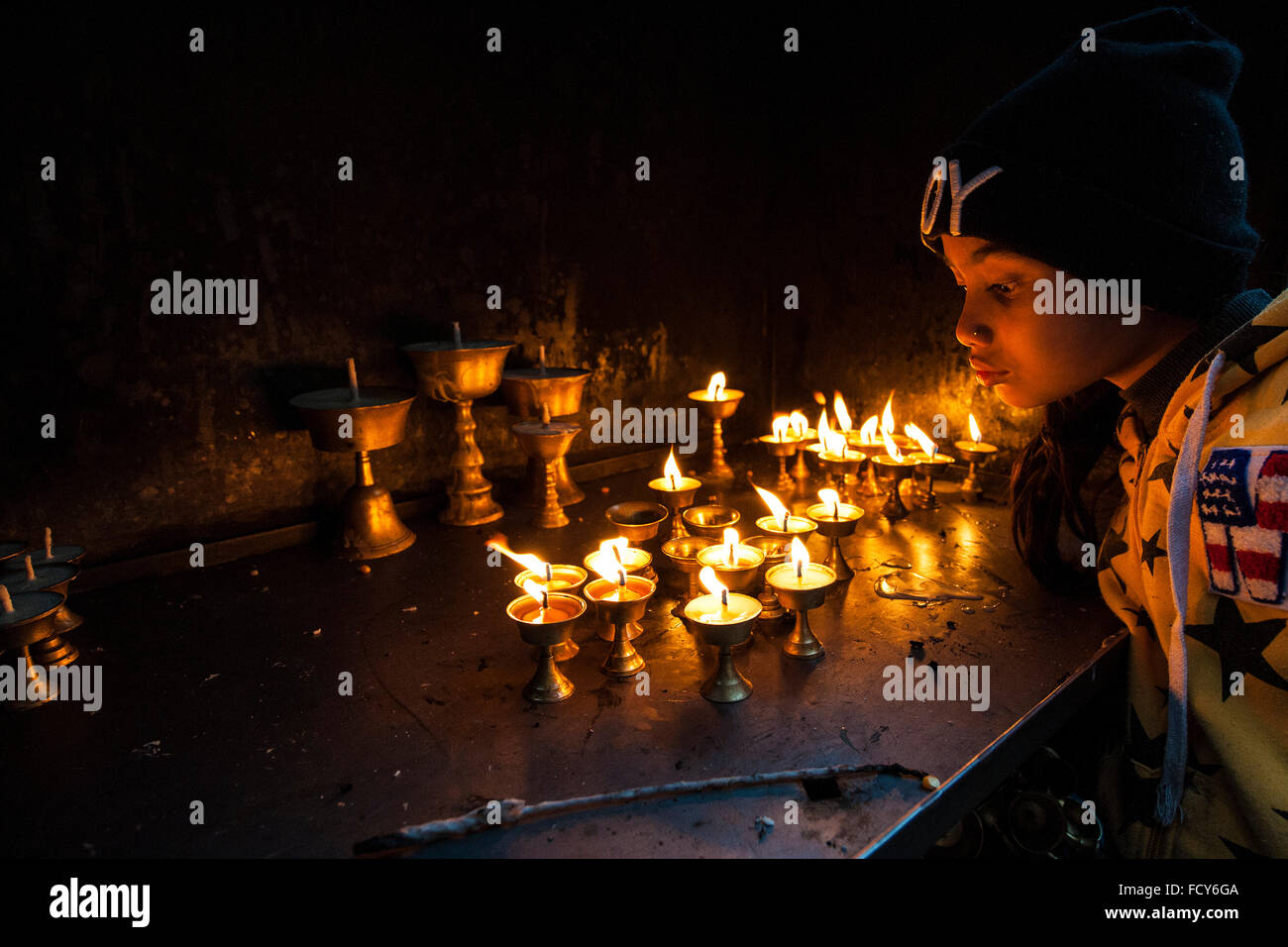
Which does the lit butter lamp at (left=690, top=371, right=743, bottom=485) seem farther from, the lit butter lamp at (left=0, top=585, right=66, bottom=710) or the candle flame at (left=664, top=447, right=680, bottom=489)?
the lit butter lamp at (left=0, top=585, right=66, bottom=710)

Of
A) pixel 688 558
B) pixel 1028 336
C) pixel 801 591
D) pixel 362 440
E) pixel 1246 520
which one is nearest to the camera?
pixel 1246 520

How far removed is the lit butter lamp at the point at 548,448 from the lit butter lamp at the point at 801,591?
138cm

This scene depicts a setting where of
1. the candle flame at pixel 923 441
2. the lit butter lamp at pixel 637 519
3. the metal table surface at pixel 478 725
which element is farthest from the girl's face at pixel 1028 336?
the candle flame at pixel 923 441

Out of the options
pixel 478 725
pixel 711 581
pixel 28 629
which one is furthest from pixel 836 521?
pixel 28 629

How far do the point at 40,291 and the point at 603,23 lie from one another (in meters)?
2.87

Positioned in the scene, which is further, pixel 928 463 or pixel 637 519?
pixel 928 463

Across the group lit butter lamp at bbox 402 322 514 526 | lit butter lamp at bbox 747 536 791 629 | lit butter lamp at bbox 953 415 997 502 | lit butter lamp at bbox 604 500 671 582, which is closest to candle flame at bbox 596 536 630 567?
lit butter lamp at bbox 604 500 671 582

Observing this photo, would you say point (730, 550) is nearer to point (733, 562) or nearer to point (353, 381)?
point (733, 562)

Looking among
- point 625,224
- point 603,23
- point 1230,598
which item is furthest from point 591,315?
point 1230,598

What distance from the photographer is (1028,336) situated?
1756mm

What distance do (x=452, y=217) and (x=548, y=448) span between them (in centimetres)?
123

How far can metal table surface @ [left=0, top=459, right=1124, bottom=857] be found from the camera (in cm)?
147

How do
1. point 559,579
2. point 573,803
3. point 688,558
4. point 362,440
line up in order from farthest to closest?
point 362,440 < point 688,558 < point 559,579 < point 573,803
